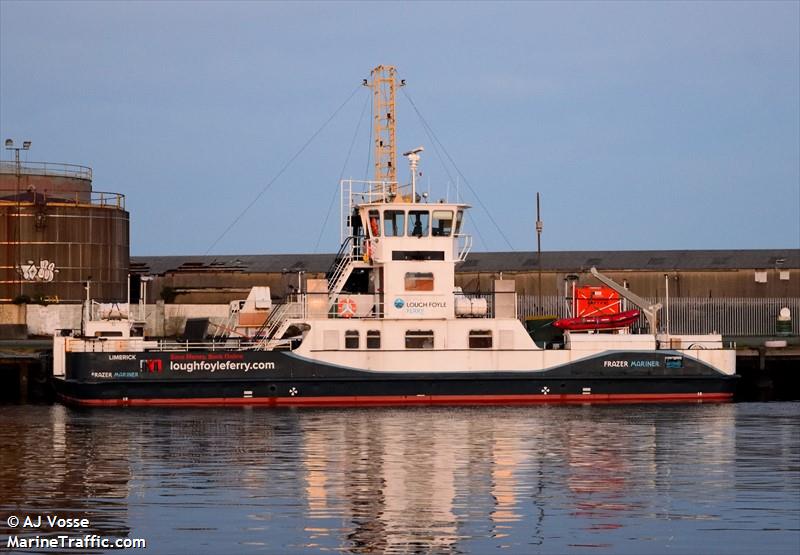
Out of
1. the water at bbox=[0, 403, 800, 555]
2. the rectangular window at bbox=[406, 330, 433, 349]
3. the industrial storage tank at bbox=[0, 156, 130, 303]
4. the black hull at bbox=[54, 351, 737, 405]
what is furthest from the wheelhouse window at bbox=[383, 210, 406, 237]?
the industrial storage tank at bbox=[0, 156, 130, 303]

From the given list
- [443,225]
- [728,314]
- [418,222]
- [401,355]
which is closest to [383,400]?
[401,355]

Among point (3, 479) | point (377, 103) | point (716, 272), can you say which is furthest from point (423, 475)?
point (716, 272)

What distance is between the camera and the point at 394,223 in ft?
120

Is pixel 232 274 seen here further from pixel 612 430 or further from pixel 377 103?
pixel 612 430

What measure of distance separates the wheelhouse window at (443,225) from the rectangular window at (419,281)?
4.09 ft

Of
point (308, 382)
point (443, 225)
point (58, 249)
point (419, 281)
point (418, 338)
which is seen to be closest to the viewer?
point (308, 382)

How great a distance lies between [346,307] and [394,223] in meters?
2.67

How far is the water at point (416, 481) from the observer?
1642 centimetres

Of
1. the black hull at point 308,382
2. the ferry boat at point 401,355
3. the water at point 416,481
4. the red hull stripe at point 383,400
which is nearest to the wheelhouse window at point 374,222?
the ferry boat at point 401,355

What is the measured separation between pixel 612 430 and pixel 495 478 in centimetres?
802

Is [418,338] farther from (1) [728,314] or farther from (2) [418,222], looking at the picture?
(1) [728,314]

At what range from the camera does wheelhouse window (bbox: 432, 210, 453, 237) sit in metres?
36.7

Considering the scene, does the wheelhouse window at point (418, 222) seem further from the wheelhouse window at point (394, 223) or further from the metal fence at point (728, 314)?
the metal fence at point (728, 314)

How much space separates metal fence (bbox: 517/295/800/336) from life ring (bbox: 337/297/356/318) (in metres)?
17.4
